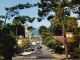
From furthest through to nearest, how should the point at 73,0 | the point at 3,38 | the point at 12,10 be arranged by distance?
the point at 12,10
the point at 3,38
the point at 73,0

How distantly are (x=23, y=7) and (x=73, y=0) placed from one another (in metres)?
11.3

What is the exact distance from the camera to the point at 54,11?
41.3m

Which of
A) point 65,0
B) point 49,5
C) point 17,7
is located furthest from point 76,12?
point 49,5

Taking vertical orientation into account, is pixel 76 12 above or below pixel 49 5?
below

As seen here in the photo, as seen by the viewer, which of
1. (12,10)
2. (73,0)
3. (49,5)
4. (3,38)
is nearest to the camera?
(73,0)

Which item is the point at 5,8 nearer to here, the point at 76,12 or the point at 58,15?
the point at 58,15

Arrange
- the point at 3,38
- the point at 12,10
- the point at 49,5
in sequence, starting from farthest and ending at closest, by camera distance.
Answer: the point at 49,5 < the point at 12,10 < the point at 3,38

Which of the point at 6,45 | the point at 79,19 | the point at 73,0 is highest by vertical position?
the point at 73,0

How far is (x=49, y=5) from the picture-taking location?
134 feet

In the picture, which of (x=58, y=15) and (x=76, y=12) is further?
(x=58, y=15)

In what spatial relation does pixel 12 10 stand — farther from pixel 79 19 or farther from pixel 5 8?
pixel 79 19

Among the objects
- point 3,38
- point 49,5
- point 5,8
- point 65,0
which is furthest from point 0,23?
point 49,5

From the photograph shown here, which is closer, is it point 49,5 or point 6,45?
point 6,45

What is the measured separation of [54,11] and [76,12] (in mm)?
14612
